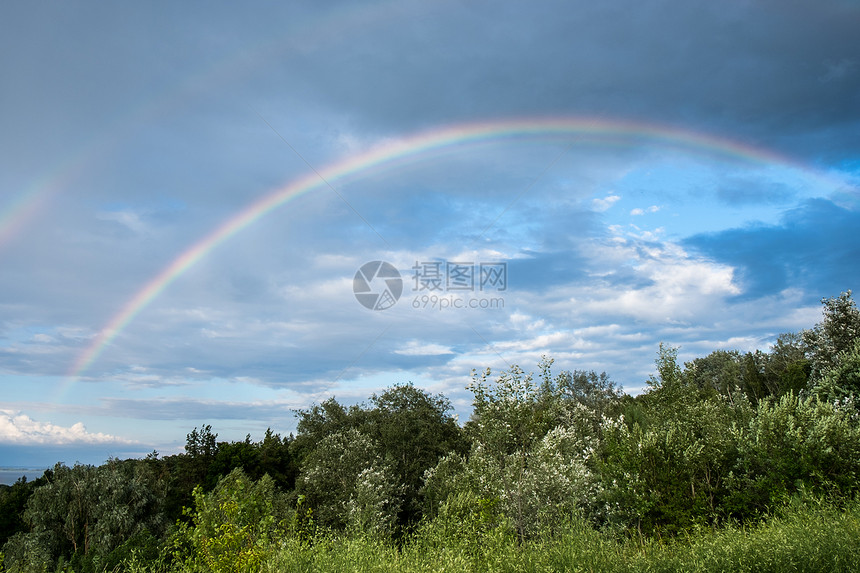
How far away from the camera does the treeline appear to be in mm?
13883

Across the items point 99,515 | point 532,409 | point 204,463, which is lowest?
point 99,515

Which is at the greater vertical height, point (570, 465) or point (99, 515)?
point (570, 465)

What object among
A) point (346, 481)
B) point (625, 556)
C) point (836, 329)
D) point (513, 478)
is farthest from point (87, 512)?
point (836, 329)

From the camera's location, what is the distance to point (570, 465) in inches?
942

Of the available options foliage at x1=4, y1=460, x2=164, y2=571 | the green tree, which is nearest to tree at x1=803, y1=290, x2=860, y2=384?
the green tree

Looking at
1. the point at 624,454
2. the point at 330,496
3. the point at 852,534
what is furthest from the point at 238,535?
the point at 330,496

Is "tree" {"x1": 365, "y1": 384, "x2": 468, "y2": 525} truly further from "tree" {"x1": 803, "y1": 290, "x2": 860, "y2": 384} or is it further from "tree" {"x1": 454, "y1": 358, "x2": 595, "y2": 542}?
"tree" {"x1": 803, "y1": 290, "x2": 860, "y2": 384}

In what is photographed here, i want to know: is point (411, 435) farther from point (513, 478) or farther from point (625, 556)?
point (625, 556)

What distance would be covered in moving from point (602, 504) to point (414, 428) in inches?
919

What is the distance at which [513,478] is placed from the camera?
68.9 ft

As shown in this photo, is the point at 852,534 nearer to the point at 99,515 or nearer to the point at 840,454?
the point at 840,454

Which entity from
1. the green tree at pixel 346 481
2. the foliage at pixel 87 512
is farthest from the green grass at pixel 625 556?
the foliage at pixel 87 512

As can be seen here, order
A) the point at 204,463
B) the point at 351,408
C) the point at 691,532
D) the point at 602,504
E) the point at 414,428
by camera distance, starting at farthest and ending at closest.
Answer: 1. the point at 204,463
2. the point at 351,408
3. the point at 414,428
4. the point at 602,504
5. the point at 691,532

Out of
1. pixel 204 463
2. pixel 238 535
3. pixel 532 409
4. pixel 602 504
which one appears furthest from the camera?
pixel 204 463
